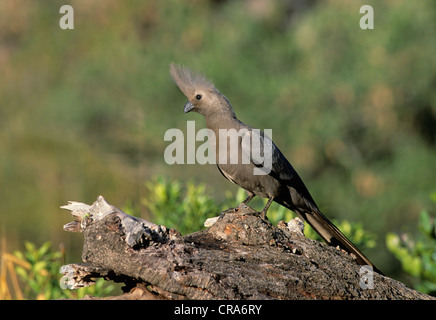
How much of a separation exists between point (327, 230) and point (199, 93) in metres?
1.63

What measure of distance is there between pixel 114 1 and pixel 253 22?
16.9 feet

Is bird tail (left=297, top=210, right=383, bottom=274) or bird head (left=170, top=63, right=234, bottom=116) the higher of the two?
bird head (left=170, top=63, right=234, bottom=116)

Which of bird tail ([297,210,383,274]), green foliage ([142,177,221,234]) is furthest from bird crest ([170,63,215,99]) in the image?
bird tail ([297,210,383,274])

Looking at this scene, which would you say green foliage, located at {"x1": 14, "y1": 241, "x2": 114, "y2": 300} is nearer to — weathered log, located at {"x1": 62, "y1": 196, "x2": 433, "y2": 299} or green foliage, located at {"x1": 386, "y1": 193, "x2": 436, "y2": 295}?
weathered log, located at {"x1": 62, "y1": 196, "x2": 433, "y2": 299}

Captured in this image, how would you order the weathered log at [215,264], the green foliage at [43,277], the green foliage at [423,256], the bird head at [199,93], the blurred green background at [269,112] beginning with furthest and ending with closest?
the blurred green background at [269,112] < the green foliage at [43,277] < the bird head at [199,93] < the green foliage at [423,256] < the weathered log at [215,264]

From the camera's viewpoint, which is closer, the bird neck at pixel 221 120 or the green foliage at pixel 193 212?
the bird neck at pixel 221 120

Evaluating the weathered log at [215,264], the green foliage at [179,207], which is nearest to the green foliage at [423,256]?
the weathered log at [215,264]

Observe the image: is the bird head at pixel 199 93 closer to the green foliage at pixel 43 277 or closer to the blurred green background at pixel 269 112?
the green foliage at pixel 43 277

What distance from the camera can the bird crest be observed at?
501cm

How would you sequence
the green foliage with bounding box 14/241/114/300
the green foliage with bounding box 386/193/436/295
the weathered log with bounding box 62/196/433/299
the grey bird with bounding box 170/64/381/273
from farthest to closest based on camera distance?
the green foliage with bounding box 14/241/114/300, the green foliage with bounding box 386/193/436/295, the grey bird with bounding box 170/64/381/273, the weathered log with bounding box 62/196/433/299

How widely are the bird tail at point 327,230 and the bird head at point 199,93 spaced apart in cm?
115

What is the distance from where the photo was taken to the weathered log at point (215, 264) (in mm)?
3137

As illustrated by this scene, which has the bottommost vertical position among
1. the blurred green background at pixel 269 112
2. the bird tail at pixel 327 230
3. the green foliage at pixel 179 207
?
the bird tail at pixel 327 230

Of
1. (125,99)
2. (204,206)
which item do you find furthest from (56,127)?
(204,206)
